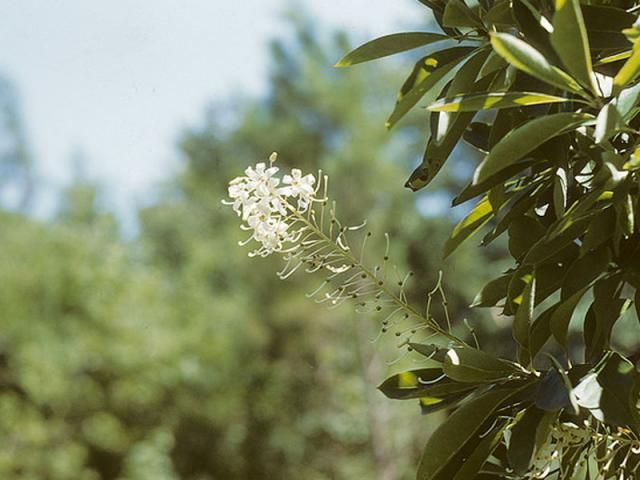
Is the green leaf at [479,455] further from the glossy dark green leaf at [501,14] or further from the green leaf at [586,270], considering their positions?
the glossy dark green leaf at [501,14]

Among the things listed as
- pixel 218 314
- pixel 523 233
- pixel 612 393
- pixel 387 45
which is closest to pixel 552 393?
pixel 612 393

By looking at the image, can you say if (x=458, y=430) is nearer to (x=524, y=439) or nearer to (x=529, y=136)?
(x=524, y=439)

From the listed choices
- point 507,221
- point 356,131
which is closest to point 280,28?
point 356,131

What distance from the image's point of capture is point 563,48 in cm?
42

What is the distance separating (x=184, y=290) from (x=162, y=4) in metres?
2.21

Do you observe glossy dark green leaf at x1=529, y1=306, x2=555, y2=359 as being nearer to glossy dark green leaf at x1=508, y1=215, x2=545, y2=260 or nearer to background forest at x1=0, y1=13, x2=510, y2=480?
glossy dark green leaf at x1=508, y1=215, x2=545, y2=260

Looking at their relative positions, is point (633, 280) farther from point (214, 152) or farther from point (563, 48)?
point (214, 152)

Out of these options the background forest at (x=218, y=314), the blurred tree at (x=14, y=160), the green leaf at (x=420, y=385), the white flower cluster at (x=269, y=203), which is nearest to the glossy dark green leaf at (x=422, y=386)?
the green leaf at (x=420, y=385)

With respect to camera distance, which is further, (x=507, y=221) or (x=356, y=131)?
(x=356, y=131)

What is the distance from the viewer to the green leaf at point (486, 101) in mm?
452

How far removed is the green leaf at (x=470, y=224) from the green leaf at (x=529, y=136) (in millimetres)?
144

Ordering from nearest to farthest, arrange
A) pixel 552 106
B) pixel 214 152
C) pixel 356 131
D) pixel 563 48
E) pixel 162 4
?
1. pixel 563 48
2. pixel 552 106
3. pixel 162 4
4. pixel 356 131
5. pixel 214 152

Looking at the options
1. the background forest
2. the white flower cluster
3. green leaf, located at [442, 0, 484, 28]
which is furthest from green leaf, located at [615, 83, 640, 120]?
the background forest

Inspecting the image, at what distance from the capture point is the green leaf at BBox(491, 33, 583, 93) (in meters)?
0.41
